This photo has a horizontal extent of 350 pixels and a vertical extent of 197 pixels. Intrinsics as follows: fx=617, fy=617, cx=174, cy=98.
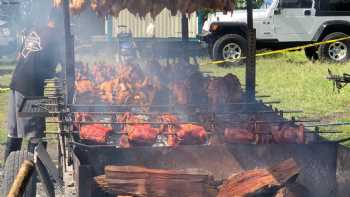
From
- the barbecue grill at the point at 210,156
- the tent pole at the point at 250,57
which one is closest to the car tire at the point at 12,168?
the barbecue grill at the point at 210,156

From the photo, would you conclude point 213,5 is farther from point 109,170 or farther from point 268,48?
point 268,48

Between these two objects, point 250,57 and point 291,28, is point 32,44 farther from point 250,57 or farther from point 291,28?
point 291,28

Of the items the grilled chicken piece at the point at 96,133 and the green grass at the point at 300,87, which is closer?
the grilled chicken piece at the point at 96,133

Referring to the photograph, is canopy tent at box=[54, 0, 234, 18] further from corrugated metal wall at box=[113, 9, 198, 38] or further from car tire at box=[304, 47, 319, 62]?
corrugated metal wall at box=[113, 9, 198, 38]

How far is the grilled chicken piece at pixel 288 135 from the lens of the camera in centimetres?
453

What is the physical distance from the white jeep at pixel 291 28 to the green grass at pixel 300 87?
64 centimetres

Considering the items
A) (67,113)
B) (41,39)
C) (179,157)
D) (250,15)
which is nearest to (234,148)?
(179,157)

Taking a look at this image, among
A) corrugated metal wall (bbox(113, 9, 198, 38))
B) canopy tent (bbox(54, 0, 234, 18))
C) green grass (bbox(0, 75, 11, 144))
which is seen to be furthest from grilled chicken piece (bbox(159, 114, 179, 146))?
corrugated metal wall (bbox(113, 9, 198, 38))

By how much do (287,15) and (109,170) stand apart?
14.3 m

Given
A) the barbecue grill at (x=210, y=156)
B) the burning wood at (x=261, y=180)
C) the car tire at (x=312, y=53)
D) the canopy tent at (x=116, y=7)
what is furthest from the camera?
the car tire at (x=312, y=53)

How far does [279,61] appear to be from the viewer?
1814 cm

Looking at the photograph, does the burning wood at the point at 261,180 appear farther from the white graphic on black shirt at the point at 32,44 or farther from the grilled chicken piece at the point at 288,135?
the white graphic on black shirt at the point at 32,44

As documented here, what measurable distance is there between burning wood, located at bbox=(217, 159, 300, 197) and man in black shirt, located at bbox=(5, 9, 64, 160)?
8.49 feet

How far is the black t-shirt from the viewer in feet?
19.9
